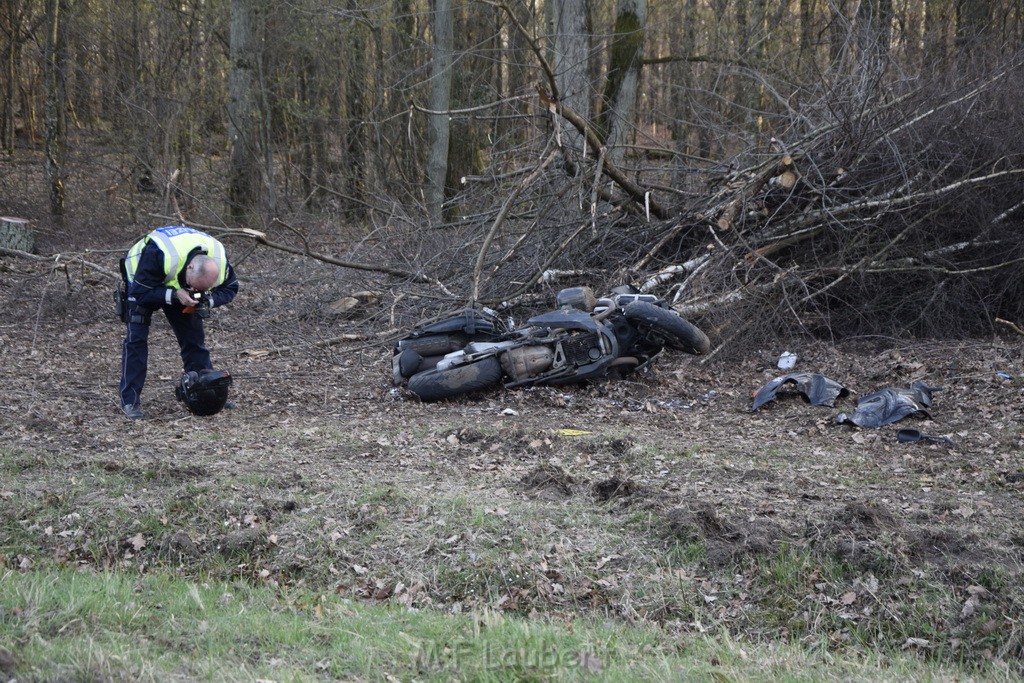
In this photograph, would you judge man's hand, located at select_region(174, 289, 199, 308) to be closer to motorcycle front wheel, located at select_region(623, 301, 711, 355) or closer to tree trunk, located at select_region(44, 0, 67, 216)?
motorcycle front wheel, located at select_region(623, 301, 711, 355)

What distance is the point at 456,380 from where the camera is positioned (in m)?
7.82

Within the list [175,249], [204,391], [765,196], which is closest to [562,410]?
[204,391]

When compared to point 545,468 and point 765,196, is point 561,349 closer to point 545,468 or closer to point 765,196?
point 545,468

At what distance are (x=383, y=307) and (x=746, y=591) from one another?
638cm

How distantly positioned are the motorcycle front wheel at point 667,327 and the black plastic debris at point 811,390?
0.62 m

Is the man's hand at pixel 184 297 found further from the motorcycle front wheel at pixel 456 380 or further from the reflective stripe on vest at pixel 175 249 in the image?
the motorcycle front wheel at pixel 456 380

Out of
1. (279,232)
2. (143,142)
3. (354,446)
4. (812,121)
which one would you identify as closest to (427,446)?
(354,446)

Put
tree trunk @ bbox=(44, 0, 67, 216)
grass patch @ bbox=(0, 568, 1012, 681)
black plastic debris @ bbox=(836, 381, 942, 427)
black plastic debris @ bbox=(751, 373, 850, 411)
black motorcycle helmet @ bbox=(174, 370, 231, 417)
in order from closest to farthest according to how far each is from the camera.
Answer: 1. grass patch @ bbox=(0, 568, 1012, 681)
2. black plastic debris @ bbox=(836, 381, 942, 427)
3. black motorcycle helmet @ bbox=(174, 370, 231, 417)
4. black plastic debris @ bbox=(751, 373, 850, 411)
5. tree trunk @ bbox=(44, 0, 67, 216)

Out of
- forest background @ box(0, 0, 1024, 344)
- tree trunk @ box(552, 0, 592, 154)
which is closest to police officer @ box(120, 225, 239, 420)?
forest background @ box(0, 0, 1024, 344)

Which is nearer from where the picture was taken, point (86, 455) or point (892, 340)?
point (86, 455)

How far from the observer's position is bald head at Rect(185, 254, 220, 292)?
708 centimetres

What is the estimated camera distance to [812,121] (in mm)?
10562

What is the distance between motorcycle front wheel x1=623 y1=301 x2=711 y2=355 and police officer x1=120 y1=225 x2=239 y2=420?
129 inches

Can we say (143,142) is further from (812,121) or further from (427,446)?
(427,446)
